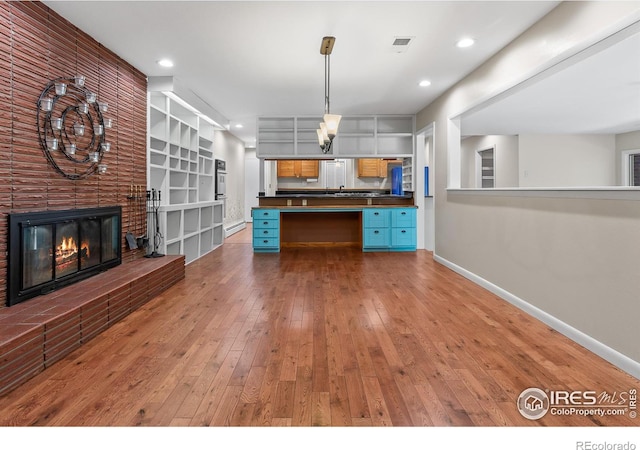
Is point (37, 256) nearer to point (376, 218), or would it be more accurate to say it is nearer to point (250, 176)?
point (376, 218)

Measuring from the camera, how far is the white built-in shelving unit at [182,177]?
Result: 5242 millimetres

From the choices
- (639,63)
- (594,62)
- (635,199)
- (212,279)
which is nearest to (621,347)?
(635,199)

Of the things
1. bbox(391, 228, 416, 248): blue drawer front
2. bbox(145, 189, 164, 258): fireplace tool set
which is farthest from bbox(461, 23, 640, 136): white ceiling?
bbox(145, 189, 164, 258): fireplace tool set

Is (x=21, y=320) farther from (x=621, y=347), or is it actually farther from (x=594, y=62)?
(x=594, y=62)

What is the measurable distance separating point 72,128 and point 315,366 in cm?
293

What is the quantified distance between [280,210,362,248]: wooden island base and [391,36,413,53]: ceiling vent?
3.85 m

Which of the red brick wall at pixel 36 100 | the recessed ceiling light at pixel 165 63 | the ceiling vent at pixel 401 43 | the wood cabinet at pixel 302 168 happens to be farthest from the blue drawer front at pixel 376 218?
the red brick wall at pixel 36 100

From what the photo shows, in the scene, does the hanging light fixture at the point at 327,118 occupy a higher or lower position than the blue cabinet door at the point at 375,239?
higher

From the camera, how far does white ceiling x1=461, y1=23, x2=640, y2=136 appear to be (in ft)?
11.4

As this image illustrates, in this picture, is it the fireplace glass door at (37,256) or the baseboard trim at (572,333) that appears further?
the fireplace glass door at (37,256)

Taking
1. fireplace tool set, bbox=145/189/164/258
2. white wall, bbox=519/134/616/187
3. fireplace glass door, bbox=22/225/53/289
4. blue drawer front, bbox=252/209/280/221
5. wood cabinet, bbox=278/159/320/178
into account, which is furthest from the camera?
wood cabinet, bbox=278/159/320/178

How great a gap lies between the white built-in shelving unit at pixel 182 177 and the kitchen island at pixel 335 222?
38.7 inches

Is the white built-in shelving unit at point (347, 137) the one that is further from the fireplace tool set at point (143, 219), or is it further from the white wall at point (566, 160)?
the white wall at point (566, 160)

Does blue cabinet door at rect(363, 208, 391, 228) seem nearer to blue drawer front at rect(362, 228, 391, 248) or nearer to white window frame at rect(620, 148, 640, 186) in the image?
blue drawer front at rect(362, 228, 391, 248)
